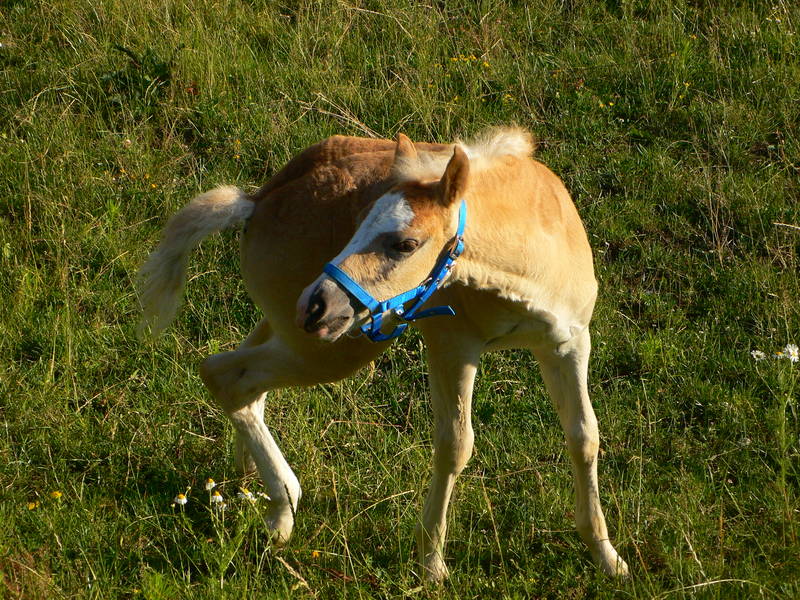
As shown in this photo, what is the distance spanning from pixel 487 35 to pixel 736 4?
1.86 metres

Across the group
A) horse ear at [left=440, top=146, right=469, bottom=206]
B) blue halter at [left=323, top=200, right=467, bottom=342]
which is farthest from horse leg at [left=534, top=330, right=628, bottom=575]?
horse ear at [left=440, top=146, right=469, bottom=206]

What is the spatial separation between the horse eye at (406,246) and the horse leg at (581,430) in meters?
0.95

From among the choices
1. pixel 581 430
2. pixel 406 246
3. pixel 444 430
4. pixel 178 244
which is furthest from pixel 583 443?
pixel 178 244

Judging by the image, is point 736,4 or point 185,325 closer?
point 185,325

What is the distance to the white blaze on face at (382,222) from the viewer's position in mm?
3031

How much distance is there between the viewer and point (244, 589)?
331 cm

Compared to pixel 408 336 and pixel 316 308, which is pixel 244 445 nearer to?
pixel 408 336

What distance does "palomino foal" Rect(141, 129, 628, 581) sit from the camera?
10.1 ft

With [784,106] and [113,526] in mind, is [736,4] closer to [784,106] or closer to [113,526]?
[784,106]

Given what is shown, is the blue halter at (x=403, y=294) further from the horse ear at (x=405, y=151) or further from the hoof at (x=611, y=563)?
the hoof at (x=611, y=563)

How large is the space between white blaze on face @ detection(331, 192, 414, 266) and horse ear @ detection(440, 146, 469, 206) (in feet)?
0.43

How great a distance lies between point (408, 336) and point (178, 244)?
1452mm

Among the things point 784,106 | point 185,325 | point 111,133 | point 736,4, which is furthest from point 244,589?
point 736,4

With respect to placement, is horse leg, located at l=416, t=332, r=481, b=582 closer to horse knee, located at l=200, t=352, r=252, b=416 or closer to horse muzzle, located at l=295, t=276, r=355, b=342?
horse muzzle, located at l=295, t=276, r=355, b=342
